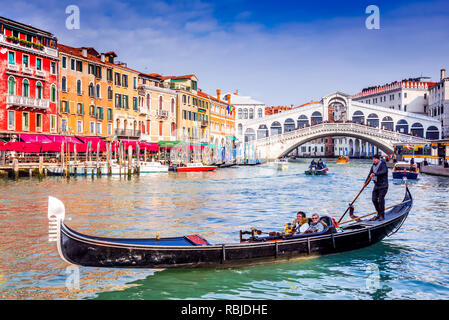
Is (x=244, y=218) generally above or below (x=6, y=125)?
below

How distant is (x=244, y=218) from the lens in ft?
39.7

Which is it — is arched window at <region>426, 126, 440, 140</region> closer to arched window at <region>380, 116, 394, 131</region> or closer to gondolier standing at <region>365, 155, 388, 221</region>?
arched window at <region>380, 116, 394, 131</region>

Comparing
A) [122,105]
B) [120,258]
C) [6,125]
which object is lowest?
[120,258]

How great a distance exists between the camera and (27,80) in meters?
24.3

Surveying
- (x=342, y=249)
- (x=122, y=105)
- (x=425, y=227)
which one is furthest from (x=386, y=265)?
(x=122, y=105)

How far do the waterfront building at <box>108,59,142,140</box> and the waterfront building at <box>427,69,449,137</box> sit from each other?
36011 mm

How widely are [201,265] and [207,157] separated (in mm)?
32145

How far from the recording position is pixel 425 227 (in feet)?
34.7

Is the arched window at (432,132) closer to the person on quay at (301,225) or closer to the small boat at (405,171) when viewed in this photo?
the small boat at (405,171)

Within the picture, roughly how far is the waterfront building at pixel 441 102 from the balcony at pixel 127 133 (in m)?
36.2

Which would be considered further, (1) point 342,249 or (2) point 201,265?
(1) point 342,249
